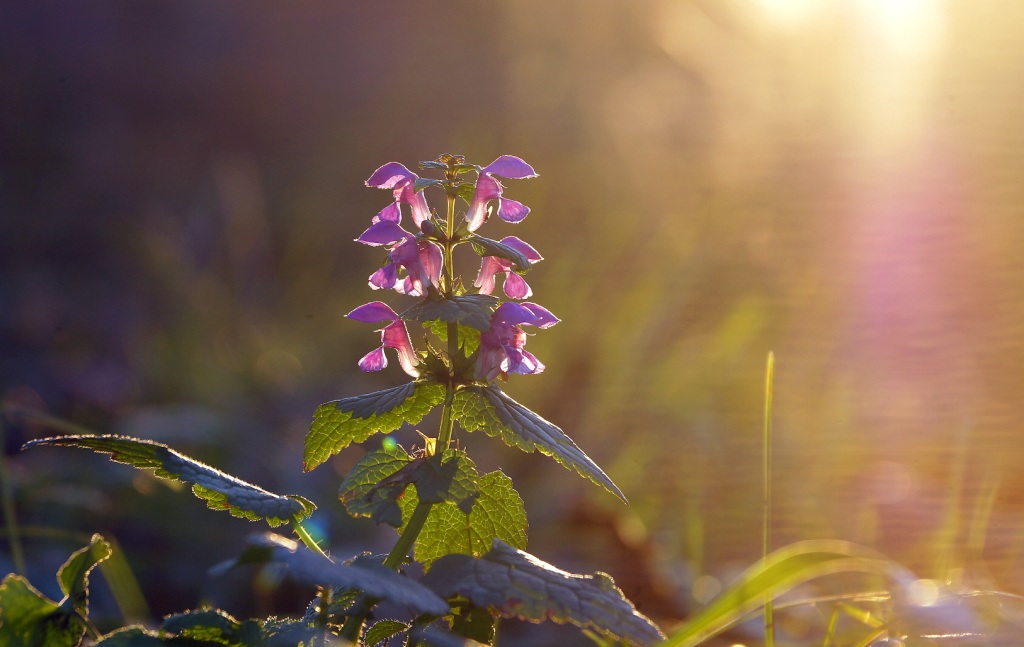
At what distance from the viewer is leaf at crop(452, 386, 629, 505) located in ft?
3.15

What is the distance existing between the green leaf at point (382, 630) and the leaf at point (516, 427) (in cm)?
24

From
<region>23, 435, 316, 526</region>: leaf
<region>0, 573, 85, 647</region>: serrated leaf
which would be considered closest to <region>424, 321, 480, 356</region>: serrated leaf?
<region>23, 435, 316, 526</region>: leaf

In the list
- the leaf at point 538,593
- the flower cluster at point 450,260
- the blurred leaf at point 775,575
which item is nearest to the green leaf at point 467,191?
the flower cluster at point 450,260

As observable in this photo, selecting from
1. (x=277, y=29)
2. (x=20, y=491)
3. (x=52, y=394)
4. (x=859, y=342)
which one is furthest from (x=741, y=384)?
(x=277, y=29)

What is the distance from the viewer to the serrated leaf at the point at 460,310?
0.91m

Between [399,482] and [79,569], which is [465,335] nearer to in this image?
[399,482]

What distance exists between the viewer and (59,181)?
661 cm

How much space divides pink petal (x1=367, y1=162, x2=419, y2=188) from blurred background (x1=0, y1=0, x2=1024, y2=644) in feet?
3.12

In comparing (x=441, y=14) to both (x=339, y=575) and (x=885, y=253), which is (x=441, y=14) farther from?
(x=339, y=575)

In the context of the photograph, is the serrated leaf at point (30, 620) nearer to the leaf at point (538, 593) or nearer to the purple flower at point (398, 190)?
the leaf at point (538, 593)

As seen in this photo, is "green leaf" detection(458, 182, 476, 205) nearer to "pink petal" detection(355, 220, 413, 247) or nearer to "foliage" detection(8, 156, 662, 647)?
"foliage" detection(8, 156, 662, 647)

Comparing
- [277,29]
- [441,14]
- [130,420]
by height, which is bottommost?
[130,420]

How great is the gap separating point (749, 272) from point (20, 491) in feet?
10.1

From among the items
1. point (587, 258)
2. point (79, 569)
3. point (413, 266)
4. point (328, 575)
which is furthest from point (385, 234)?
point (587, 258)
